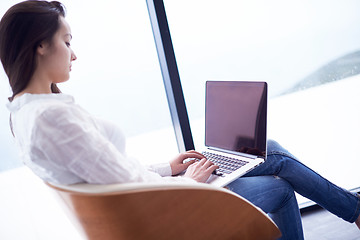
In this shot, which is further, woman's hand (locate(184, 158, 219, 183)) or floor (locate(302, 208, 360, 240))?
floor (locate(302, 208, 360, 240))

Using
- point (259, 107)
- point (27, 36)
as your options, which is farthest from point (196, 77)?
point (27, 36)

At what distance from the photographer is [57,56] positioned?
46.7 inches

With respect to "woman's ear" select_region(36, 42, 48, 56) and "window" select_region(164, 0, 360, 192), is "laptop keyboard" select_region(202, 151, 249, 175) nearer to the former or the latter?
"woman's ear" select_region(36, 42, 48, 56)

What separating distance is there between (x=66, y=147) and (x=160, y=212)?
11.6 inches

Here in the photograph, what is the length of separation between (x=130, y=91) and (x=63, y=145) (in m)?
2.86

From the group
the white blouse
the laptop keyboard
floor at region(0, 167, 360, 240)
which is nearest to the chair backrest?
the white blouse

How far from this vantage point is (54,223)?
270cm

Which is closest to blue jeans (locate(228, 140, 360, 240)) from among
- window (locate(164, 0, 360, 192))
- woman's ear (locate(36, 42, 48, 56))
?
woman's ear (locate(36, 42, 48, 56))

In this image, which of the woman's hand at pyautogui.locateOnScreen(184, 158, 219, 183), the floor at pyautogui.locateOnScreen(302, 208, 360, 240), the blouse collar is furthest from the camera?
the floor at pyautogui.locateOnScreen(302, 208, 360, 240)

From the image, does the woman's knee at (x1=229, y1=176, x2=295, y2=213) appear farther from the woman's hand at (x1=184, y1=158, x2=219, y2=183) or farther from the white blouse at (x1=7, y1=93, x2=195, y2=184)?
the white blouse at (x1=7, y1=93, x2=195, y2=184)

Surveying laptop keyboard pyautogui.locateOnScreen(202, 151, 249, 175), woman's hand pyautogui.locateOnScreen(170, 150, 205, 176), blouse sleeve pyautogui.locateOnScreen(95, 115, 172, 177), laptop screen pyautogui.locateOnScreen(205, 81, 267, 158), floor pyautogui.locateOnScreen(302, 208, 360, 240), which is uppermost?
blouse sleeve pyautogui.locateOnScreen(95, 115, 172, 177)

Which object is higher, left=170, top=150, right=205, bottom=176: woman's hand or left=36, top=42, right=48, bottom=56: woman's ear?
left=36, top=42, right=48, bottom=56: woman's ear

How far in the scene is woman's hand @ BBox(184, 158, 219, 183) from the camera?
1382mm

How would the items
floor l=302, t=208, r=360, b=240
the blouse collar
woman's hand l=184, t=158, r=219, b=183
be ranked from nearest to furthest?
the blouse collar < woman's hand l=184, t=158, r=219, b=183 < floor l=302, t=208, r=360, b=240
